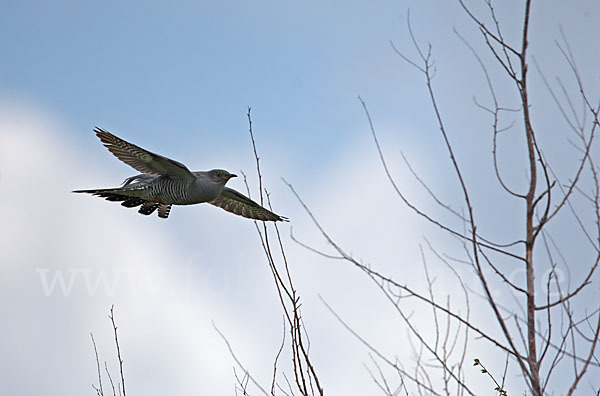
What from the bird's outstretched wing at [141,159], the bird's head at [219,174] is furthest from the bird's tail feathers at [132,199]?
the bird's head at [219,174]

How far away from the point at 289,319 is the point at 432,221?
43.2 inches

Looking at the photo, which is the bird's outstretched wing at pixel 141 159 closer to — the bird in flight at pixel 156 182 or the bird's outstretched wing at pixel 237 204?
the bird in flight at pixel 156 182

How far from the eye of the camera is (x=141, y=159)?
8.09 meters

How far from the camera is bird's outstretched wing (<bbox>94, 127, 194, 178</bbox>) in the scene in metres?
7.74

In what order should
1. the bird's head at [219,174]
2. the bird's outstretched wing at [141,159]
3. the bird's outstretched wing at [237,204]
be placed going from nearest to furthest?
1. the bird's outstretched wing at [141,159]
2. the bird's head at [219,174]
3. the bird's outstretched wing at [237,204]

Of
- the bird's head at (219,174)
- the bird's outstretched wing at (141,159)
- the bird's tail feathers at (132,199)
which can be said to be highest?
the bird's head at (219,174)

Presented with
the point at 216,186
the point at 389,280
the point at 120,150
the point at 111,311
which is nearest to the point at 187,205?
the point at 216,186

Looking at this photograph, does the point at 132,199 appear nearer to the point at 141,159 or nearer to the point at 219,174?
the point at 141,159

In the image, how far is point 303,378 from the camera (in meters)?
3.98

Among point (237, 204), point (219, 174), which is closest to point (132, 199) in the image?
point (219, 174)

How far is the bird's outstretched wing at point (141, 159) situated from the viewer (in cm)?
774

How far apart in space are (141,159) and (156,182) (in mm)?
335

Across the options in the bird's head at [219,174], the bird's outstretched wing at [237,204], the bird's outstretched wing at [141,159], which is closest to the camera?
the bird's outstretched wing at [141,159]

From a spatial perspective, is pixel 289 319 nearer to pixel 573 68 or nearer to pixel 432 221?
pixel 432 221
